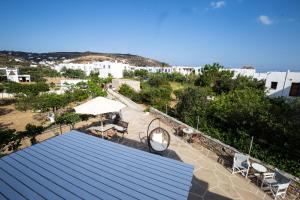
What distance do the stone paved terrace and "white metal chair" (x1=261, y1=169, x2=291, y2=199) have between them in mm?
332

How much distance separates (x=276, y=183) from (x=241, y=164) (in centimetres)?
124

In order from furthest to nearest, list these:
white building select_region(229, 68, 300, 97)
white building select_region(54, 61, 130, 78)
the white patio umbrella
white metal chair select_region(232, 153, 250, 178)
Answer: white building select_region(54, 61, 130, 78) → white building select_region(229, 68, 300, 97) → the white patio umbrella → white metal chair select_region(232, 153, 250, 178)

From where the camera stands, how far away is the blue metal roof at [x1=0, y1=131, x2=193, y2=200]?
2588 millimetres

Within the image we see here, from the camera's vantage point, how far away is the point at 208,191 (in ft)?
18.8

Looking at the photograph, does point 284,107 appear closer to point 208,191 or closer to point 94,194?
point 208,191

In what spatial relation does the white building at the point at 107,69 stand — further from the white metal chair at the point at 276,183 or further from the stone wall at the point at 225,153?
the white metal chair at the point at 276,183

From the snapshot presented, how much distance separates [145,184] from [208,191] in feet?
12.7

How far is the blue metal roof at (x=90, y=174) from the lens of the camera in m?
2.59

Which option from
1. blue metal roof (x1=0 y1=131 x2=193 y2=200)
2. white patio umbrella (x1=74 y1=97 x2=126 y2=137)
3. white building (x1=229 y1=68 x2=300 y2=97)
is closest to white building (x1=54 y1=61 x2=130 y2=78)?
white building (x1=229 y1=68 x2=300 y2=97)

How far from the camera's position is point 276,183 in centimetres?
586

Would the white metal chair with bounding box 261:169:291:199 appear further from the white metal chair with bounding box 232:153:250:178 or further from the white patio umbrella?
the white patio umbrella

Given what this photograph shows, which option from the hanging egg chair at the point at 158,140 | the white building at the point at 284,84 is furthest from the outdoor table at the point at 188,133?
the white building at the point at 284,84

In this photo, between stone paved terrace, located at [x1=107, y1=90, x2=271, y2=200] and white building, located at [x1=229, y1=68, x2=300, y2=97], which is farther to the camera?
white building, located at [x1=229, y1=68, x2=300, y2=97]

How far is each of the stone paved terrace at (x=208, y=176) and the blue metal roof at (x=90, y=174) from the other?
9.83ft
